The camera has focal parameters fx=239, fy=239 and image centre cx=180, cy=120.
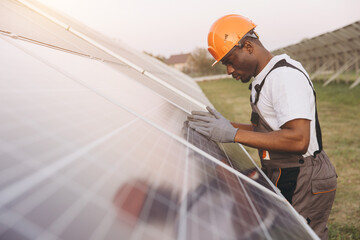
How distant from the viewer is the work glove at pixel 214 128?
6.19 feet

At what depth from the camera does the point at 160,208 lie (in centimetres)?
83

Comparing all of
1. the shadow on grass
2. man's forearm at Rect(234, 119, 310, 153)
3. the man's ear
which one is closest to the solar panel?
man's forearm at Rect(234, 119, 310, 153)

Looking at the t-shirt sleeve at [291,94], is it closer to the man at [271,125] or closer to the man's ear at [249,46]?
the man at [271,125]

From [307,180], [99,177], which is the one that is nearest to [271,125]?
[307,180]

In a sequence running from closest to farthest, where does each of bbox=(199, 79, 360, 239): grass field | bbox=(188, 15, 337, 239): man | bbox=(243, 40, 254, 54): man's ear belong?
bbox=(188, 15, 337, 239): man
bbox=(243, 40, 254, 54): man's ear
bbox=(199, 79, 360, 239): grass field

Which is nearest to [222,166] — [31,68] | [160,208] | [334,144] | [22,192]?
[160,208]

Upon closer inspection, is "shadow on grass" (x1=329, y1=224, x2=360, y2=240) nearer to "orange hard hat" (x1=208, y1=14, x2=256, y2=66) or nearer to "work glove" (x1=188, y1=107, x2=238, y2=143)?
"work glove" (x1=188, y1=107, x2=238, y2=143)

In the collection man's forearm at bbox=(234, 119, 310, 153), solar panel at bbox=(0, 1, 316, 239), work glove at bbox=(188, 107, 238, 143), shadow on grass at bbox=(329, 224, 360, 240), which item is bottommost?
shadow on grass at bbox=(329, 224, 360, 240)

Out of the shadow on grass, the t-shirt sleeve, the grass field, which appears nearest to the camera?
the t-shirt sleeve

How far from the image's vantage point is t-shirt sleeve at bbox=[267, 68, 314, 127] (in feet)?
5.13

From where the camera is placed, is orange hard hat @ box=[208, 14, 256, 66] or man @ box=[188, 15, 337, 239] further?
orange hard hat @ box=[208, 14, 256, 66]

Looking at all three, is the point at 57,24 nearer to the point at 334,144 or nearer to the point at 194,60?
the point at 334,144

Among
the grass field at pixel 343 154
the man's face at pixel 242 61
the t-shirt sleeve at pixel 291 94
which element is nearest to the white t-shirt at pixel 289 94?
the t-shirt sleeve at pixel 291 94

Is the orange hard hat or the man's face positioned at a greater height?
the orange hard hat
